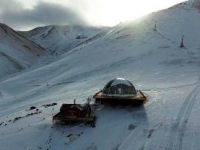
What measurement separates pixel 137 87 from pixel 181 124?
47.0ft

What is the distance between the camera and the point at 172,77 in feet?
158

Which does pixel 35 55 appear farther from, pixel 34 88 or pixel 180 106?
pixel 180 106

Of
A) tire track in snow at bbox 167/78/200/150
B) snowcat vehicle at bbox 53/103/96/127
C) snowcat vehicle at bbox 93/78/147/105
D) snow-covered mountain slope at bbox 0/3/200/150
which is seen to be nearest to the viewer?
tire track in snow at bbox 167/78/200/150

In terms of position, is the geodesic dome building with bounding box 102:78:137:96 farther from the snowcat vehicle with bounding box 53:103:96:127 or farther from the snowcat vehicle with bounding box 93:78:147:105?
the snowcat vehicle with bounding box 53:103:96:127

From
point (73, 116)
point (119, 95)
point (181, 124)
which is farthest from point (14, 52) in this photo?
point (181, 124)

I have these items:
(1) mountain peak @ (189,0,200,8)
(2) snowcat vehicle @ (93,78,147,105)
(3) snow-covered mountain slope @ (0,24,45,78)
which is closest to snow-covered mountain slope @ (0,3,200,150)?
(2) snowcat vehicle @ (93,78,147,105)

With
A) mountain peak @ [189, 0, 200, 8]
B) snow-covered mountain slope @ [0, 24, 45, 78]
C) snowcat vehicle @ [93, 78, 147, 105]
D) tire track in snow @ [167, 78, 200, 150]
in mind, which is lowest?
tire track in snow @ [167, 78, 200, 150]

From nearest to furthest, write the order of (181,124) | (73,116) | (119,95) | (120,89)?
1. (181,124)
2. (73,116)
3. (119,95)
4. (120,89)

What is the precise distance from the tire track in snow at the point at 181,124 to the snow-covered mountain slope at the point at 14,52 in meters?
69.3

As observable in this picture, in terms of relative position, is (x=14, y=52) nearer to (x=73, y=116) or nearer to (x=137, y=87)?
(x=137, y=87)

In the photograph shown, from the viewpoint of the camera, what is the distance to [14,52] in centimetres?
12494

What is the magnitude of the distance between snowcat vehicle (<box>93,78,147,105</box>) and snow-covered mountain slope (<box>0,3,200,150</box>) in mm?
774

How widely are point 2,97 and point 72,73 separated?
12293mm

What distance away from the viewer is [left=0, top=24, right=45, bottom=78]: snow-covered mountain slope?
10584 centimetres
